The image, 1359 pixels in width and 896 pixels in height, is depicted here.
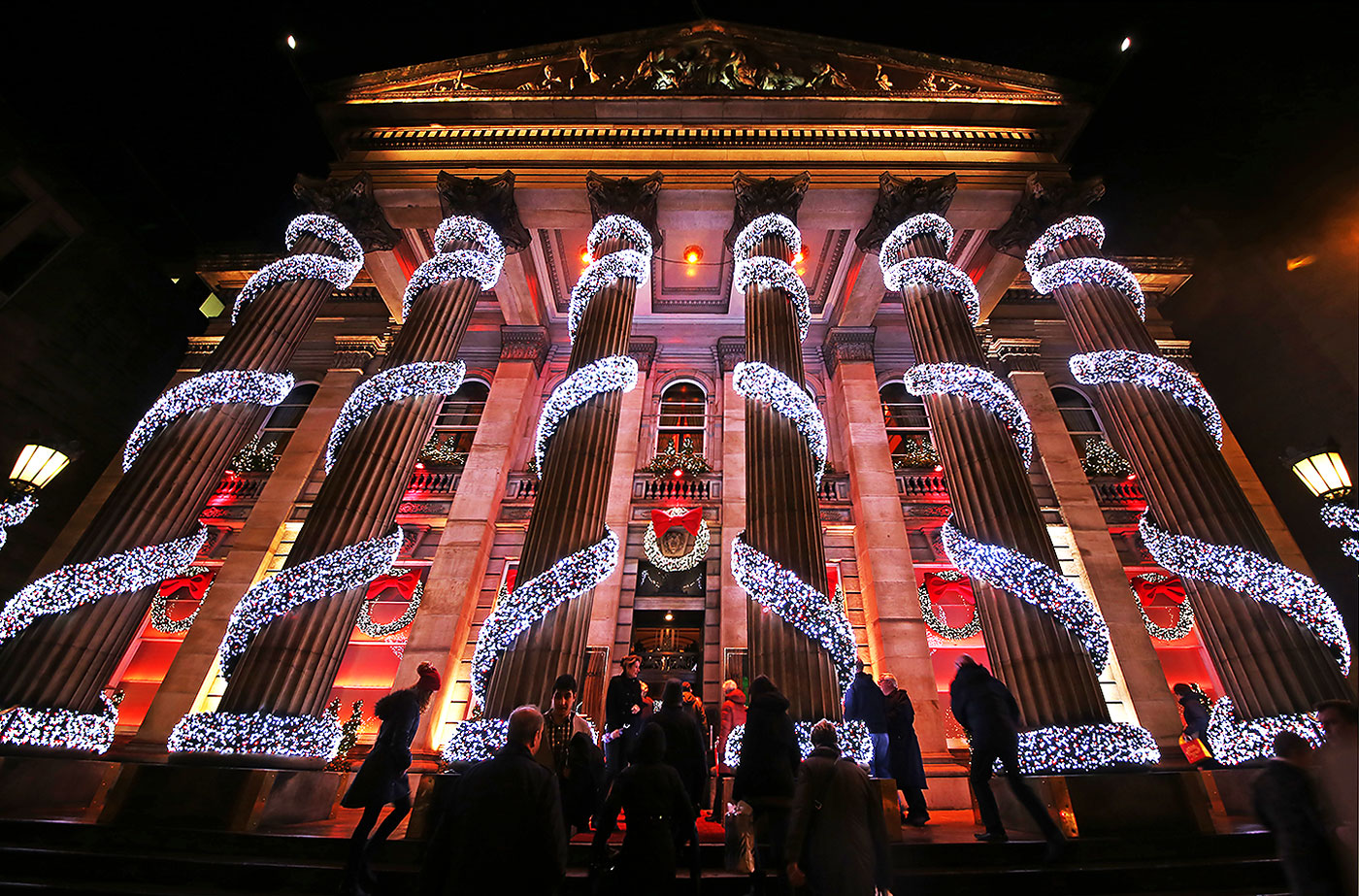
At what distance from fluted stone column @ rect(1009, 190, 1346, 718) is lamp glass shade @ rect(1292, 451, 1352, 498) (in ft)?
2.83

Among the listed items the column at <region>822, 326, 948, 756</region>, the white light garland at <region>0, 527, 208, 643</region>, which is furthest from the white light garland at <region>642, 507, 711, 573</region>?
the white light garland at <region>0, 527, 208, 643</region>

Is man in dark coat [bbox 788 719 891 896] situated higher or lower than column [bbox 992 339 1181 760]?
lower

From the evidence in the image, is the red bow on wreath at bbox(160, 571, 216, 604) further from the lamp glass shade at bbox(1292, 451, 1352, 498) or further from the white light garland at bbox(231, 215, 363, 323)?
the lamp glass shade at bbox(1292, 451, 1352, 498)

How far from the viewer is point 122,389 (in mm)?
14414

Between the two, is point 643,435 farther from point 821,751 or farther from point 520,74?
point 821,751

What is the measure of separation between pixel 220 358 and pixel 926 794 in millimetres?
12909

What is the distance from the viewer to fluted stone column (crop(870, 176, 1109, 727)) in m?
6.04

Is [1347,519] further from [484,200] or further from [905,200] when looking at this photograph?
[484,200]

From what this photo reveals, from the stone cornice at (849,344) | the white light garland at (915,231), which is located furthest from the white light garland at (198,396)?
the stone cornice at (849,344)

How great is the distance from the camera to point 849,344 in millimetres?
14461

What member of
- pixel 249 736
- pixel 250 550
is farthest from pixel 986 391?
pixel 250 550

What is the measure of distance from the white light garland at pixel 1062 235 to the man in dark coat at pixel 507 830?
11.3 m

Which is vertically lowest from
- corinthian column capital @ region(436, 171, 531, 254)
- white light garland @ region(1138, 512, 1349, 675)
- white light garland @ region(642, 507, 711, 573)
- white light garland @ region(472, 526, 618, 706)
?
white light garland @ region(472, 526, 618, 706)

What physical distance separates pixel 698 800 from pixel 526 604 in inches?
106
